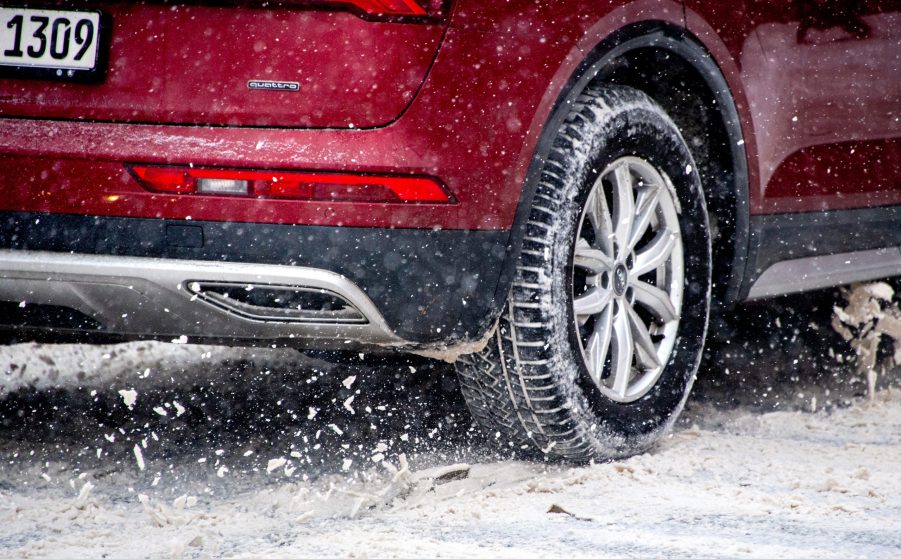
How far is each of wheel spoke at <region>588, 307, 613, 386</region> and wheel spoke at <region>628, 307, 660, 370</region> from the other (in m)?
0.11

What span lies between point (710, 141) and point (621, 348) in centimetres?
68

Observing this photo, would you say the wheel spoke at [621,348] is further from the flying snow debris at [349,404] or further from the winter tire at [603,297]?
the flying snow debris at [349,404]

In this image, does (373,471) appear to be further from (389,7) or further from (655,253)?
(389,7)

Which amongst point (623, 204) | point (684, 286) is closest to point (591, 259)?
point (623, 204)

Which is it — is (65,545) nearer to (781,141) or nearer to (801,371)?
(781,141)

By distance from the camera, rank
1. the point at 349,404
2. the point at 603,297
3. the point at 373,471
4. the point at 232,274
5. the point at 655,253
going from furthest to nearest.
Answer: the point at 349,404 → the point at 655,253 → the point at 603,297 → the point at 373,471 → the point at 232,274

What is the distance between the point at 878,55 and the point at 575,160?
4.98 feet

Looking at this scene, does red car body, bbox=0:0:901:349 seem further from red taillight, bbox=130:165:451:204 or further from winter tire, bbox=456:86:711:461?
winter tire, bbox=456:86:711:461

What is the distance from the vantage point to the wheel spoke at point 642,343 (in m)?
3.14

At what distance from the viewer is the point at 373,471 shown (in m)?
2.89

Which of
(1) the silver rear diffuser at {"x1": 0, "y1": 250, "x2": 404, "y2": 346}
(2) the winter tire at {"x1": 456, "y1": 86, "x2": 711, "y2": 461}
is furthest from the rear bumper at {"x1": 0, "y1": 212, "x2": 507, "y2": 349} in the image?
(2) the winter tire at {"x1": 456, "y1": 86, "x2": 711, "y2": 461}

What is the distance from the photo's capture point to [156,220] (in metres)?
2.35

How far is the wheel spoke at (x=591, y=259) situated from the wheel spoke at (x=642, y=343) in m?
0.18

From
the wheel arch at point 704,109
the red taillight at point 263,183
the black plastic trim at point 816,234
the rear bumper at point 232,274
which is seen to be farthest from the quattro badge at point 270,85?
the black plastic trim at point 816,234
